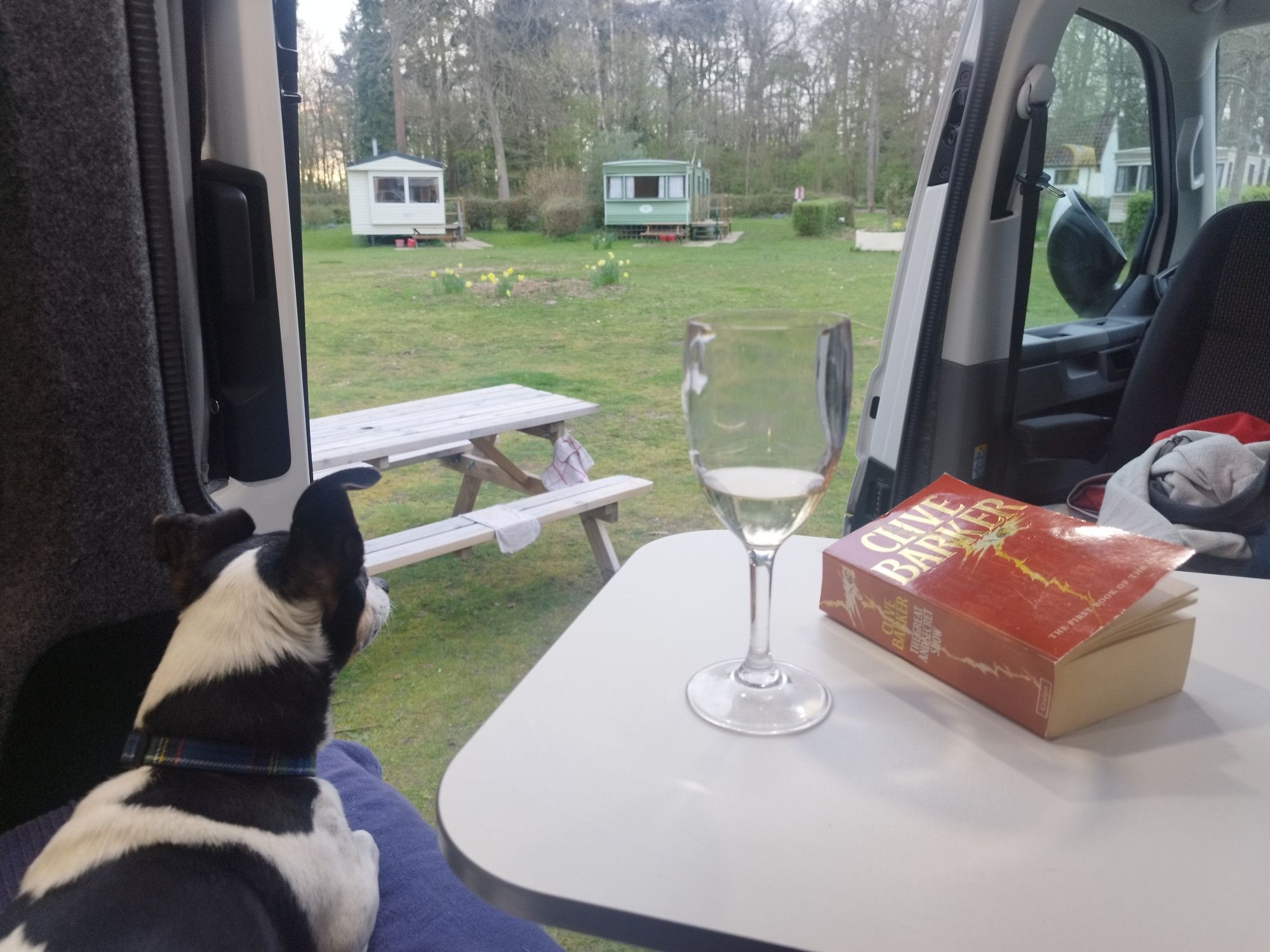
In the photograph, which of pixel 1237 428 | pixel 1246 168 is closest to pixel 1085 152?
pixel 1246 168

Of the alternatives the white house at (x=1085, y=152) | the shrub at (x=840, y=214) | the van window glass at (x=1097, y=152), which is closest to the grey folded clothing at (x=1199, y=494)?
the van window glass at (x=1097, y=152)

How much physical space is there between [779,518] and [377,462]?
222 centimetres

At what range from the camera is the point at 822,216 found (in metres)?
3.91

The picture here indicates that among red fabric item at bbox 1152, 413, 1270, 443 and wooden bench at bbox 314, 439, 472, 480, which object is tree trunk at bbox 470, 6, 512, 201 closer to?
wooden bench at bbox 314, 439, 472, 480

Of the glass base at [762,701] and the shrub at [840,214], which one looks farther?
the shrub at [840,214]

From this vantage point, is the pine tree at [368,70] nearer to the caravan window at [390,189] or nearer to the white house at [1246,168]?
the caravan window at [390,189]

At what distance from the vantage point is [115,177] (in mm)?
771

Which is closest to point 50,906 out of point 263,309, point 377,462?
point 263,309

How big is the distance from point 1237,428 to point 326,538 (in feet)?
4.88

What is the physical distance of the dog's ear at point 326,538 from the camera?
2.55ft

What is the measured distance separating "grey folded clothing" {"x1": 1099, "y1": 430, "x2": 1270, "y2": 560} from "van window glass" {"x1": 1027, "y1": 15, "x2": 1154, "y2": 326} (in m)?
0.42

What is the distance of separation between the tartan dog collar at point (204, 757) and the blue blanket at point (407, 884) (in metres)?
0.13

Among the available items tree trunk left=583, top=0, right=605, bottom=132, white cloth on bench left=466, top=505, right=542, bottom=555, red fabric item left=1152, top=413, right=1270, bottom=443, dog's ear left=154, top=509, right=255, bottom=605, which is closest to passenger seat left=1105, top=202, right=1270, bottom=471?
red fabric item left=1152, top=413, right=1270, bottom=443

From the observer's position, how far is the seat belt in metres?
1.50
